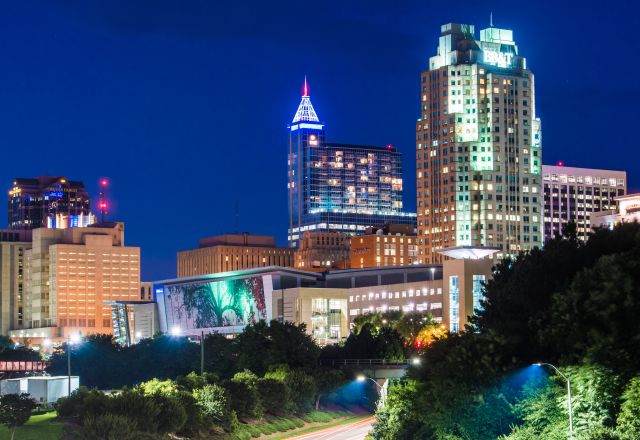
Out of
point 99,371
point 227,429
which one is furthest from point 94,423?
point 99,371

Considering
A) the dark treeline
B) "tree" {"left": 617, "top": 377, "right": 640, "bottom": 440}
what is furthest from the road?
"tree" {"left": 617, "top": 377, "right": 640, "bottom": 440}

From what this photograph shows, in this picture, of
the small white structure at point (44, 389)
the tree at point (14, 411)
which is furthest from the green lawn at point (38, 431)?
the small white structure at point (44, 389)

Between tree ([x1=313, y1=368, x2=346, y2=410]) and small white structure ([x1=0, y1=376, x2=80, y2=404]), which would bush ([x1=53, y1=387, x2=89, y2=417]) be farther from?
tree ([x1=313, y1=368, x2=346, y2=410])

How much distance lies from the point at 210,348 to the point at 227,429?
50313 mm

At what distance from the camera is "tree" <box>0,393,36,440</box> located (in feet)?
348

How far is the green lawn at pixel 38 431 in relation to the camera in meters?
104

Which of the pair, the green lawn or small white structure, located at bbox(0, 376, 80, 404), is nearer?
the green lawn

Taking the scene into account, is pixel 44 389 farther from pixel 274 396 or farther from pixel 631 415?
pixel 631 415

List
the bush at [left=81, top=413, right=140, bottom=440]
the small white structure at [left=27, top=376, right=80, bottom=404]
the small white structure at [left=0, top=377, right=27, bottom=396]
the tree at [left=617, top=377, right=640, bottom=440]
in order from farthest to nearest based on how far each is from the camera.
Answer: the small white structure at [left=0, top=377, right=27, bottom=396], the small white structure at [left=27, top=376, right=80, bottom=404], the bush at [left=81, top=413, right=140, bottom=440], the tree at [left=617, top=377, right=640, bottom=440]

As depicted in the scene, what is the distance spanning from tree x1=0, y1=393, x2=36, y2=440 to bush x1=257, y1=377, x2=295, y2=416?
34.3m

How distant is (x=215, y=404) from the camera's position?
122 m

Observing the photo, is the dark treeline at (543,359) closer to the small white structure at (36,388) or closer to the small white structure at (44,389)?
the small white structure at (44,389)

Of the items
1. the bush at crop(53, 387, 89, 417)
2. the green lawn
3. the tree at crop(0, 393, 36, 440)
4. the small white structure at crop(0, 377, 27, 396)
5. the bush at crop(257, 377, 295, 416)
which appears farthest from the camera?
the small white structure at crop(0, 377, 27, 396)

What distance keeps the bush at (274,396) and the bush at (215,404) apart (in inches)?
524
